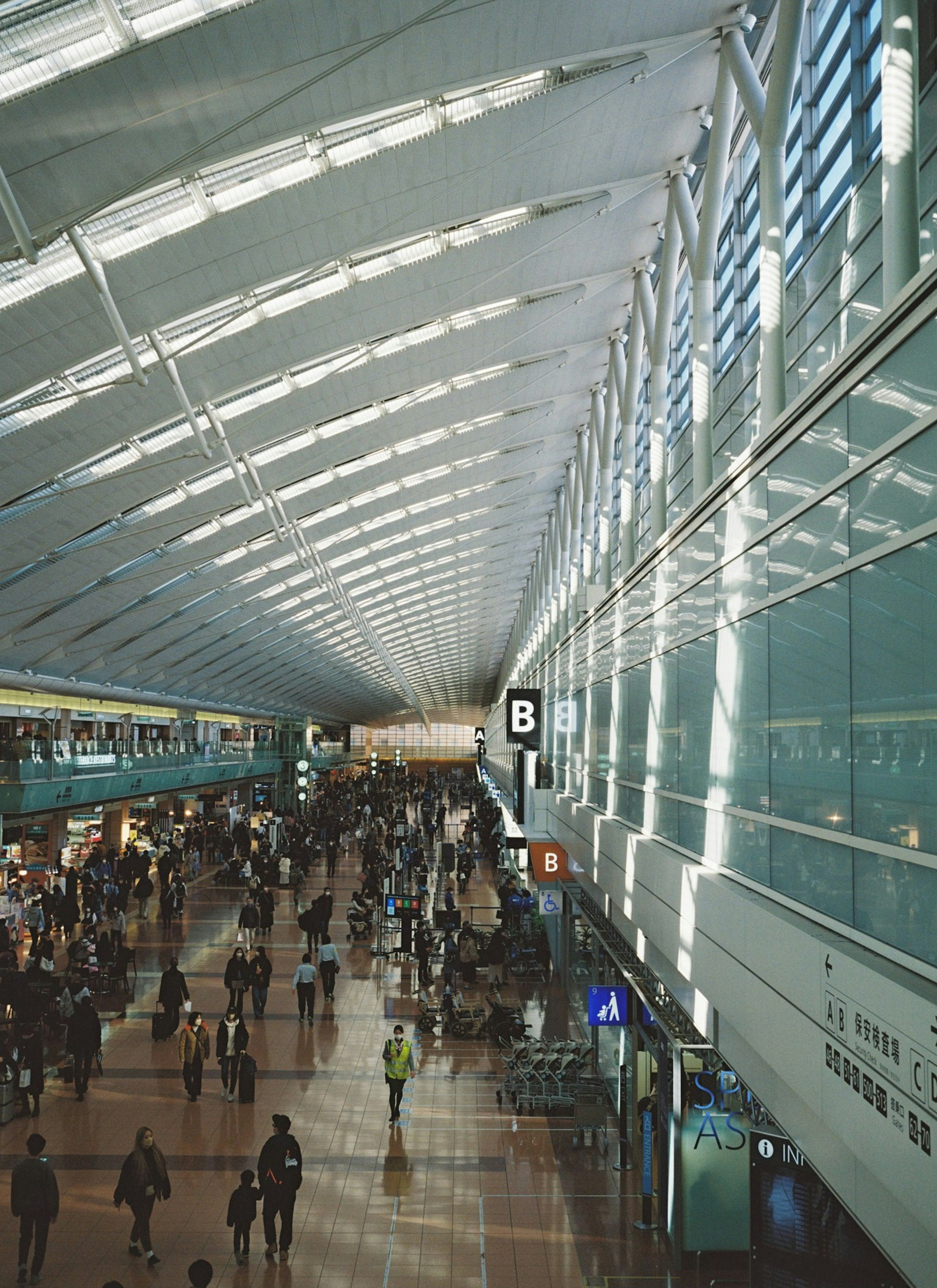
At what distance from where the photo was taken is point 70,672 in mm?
30797

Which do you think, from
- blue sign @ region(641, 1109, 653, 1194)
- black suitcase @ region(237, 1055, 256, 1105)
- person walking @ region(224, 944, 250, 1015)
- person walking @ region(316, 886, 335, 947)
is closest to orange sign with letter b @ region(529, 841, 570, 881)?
person walking @ region(224, 944, 250, 1015)

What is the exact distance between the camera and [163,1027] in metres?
16.5

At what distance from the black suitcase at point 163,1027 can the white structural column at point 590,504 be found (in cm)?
1334

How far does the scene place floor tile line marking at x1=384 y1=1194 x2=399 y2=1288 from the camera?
9.16 metres

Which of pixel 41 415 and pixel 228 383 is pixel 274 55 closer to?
pixel 228 383

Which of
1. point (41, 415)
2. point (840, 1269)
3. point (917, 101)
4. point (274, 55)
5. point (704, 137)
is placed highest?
point (704, 137)

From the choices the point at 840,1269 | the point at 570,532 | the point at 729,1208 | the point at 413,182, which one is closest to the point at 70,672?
the point at 570,532

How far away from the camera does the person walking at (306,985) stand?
57.6ft

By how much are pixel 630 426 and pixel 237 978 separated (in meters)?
11.5

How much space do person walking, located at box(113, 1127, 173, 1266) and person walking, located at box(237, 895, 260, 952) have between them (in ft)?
44.1

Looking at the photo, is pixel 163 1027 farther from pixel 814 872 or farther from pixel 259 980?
pixel 814 872

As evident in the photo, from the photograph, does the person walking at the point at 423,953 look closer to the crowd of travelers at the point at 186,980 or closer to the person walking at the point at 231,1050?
the crowd of travelers at the point at 186,980

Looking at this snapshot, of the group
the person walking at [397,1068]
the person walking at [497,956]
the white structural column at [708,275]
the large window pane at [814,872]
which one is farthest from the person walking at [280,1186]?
the person walking at [497,956]

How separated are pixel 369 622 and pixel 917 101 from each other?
4070 cm
